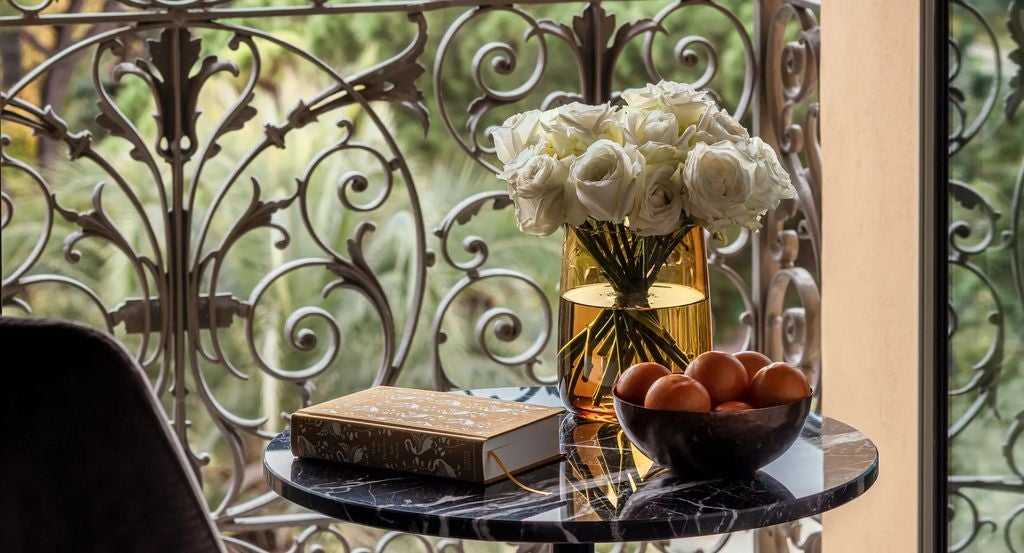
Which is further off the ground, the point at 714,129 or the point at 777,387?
the point at 714,129

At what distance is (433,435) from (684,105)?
0.44 metres

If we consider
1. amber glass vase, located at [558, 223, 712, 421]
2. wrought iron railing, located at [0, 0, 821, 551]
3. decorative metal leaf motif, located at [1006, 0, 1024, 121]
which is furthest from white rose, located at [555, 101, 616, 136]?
wrought iron railing, located at [0, 0, 821, 551]

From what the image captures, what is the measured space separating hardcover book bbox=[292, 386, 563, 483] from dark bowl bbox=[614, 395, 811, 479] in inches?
4.0

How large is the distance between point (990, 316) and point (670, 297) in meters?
0.42

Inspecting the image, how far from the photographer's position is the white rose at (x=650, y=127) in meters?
1.13

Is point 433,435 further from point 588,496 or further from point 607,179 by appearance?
point 607,179

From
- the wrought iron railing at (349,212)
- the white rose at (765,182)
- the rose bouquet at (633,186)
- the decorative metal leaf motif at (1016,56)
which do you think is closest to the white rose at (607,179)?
the rose bouquet at (633,186)

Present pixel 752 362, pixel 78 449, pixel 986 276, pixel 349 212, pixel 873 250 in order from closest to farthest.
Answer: pixel 78 449, pixel 752 362, pixel 986 276, pixel 873 250, pixel 349 212

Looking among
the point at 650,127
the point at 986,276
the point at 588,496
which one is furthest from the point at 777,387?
the point at 986,276

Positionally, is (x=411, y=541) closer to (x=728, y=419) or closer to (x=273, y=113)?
(x=273, y=113)

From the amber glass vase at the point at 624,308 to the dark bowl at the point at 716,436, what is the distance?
17cm

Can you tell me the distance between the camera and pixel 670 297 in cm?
118

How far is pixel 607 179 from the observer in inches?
42.9

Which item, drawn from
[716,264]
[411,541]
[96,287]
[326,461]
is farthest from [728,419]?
[96,287]
